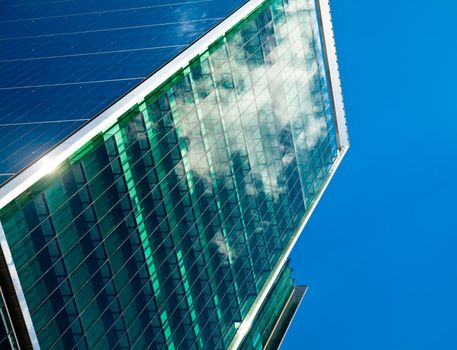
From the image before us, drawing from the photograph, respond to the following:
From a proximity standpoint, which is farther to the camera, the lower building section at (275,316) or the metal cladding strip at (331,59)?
the metal cladding strip at (331,59)

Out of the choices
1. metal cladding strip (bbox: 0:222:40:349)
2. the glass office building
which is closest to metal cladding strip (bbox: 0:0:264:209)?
the glass office building

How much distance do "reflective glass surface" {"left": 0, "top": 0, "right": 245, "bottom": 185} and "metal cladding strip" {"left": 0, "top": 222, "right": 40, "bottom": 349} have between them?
272cm

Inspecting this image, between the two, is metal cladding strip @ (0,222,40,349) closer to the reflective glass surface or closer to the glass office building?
the glass office building

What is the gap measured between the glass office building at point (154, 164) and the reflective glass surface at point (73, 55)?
0.16m

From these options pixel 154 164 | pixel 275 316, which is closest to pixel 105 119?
pixel 154 164

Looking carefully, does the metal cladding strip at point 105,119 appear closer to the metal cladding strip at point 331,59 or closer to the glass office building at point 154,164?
the glass office building at point 154,164

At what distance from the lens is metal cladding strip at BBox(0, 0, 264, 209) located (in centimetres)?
3334

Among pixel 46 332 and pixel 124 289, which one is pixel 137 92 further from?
pixel 46 332

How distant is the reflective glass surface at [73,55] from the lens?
39750 mm

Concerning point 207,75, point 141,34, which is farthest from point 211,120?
point 141,34

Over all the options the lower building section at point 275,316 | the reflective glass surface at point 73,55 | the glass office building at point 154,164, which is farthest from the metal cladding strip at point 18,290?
the lower building section at point 275,316

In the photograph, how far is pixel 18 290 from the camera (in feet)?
111

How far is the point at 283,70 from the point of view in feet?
230

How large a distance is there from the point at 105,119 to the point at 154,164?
27.0ft
